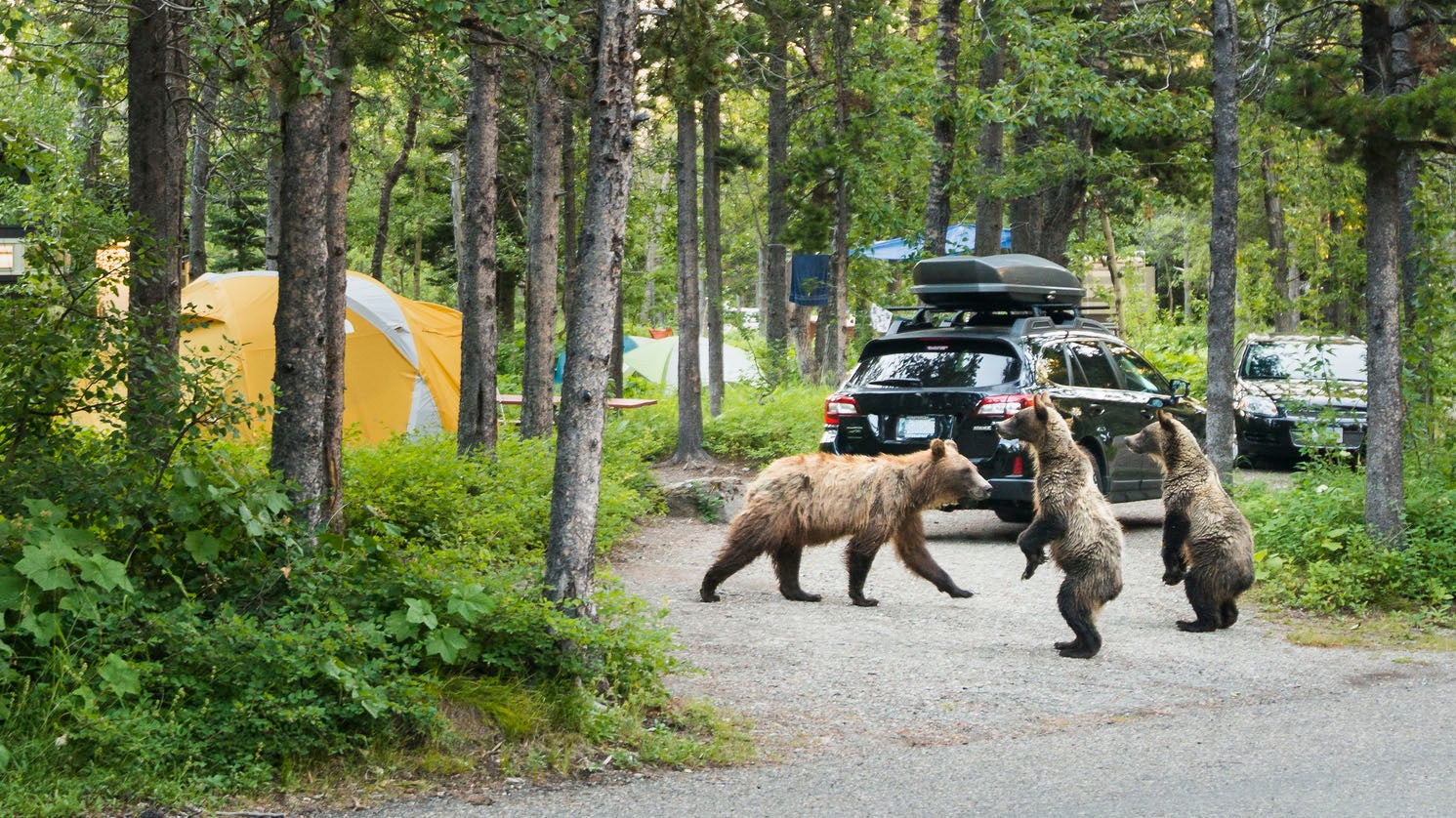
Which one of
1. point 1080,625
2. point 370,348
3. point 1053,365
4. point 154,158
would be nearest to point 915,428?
point 1053,365

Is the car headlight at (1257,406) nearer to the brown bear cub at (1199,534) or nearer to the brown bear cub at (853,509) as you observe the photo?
the brown bear cub at (1199,534)

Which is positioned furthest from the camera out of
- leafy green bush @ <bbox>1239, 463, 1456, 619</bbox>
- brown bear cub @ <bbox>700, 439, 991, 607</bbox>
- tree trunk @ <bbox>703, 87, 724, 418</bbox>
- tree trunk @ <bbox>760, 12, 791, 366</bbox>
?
tree trunk @ <bbox>760, 12, 791, 366</bbox>

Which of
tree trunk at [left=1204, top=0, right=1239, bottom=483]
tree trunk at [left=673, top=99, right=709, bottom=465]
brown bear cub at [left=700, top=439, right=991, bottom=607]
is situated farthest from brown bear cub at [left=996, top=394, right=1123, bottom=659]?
tree trunk at [left=673, top=99, right=709, bottom=465]

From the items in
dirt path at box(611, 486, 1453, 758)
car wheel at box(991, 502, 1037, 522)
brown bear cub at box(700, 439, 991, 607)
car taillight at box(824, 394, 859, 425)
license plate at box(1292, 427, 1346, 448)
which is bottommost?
dirt path at box(611, 486, 1453, 758)

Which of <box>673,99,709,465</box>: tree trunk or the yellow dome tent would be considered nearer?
the yellow dome tent

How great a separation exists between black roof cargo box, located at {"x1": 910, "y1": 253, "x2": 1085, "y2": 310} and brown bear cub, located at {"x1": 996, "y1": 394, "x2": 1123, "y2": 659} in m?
3.83

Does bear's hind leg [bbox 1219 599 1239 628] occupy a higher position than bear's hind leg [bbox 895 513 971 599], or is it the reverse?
bear's hind leg [bbox 895 513 971 599]

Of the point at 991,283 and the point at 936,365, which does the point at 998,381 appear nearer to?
the point at 936,365

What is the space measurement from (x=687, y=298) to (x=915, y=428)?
6.82 metres

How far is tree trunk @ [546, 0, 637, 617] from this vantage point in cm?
638

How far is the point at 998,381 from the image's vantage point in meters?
11.9

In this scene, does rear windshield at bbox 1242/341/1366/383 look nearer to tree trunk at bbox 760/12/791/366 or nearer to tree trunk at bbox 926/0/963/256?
tree trunk at bbox 926/0/963/256

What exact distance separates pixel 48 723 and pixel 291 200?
10.6ft

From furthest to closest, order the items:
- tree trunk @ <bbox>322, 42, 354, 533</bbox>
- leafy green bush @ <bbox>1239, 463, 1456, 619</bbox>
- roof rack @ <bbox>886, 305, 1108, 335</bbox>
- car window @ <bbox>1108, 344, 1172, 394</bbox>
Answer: car window @ <bbox>1108, 344, 1172, 394</bbox> < roof rack @ <bbox>886, 305, 1108, 335</bbox> < leafy green bush @ <bbox>1239, 463, 1456, 619</bbox> < tree trunk @ <bbox>322, 42, 354, 533</bbox>
